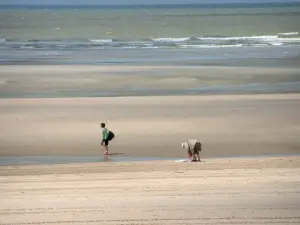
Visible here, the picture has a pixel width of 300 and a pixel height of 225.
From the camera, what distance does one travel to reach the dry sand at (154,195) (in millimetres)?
7882

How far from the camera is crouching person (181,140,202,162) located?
12562 mm

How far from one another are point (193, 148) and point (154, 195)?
12.2 feet

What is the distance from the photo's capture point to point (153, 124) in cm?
1683

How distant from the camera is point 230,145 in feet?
48.8

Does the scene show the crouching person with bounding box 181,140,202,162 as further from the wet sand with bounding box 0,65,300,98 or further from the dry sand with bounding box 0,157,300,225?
the wet sand with bounding box 0,65,300,98

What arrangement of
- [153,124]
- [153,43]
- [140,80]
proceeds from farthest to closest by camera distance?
[153,43]
[140,80]
[153,124]

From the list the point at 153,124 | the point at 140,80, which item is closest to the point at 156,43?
the point at 140,80

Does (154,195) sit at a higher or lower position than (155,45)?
lower

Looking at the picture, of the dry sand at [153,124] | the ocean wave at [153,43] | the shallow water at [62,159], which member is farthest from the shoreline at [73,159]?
the ocean wave at [153,43]

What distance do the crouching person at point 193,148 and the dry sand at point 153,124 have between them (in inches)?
43.3

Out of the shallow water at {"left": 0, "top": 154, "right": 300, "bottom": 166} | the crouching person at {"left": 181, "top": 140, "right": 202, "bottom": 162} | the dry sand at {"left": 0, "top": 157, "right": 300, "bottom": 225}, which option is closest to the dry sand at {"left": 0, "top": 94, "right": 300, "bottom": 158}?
the shallow water at {"left": 0, "top": 154, "right": 300, "bottom": 166}

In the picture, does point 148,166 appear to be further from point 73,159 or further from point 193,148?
point 73,159

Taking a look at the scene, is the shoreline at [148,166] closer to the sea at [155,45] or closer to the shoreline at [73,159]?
the shoreline at [73,159]

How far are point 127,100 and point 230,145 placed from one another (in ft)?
19.1
